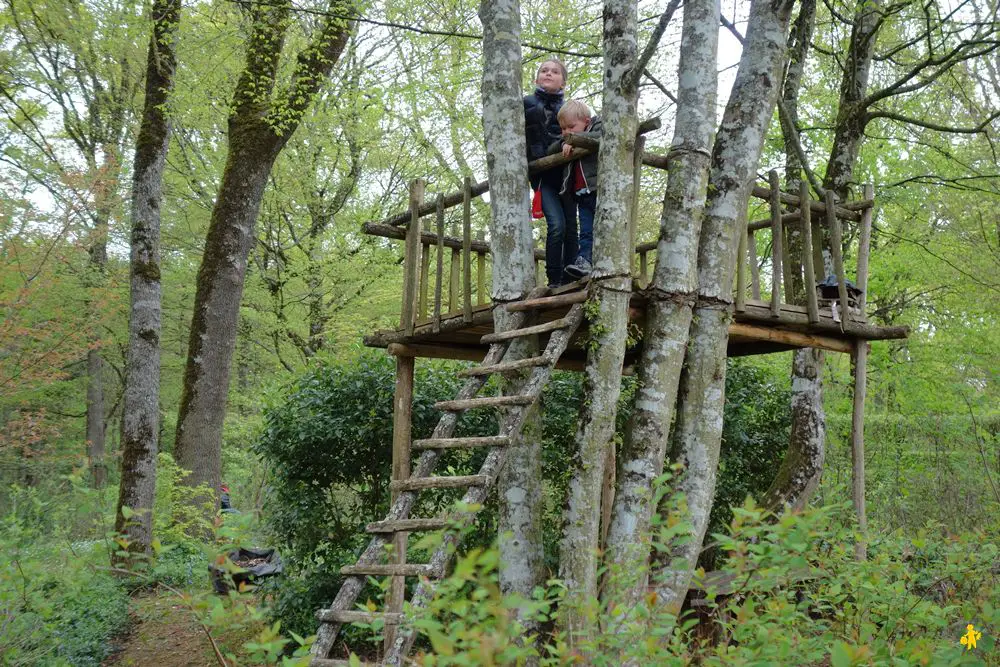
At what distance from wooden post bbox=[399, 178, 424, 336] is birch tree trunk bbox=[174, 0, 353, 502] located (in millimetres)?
4189

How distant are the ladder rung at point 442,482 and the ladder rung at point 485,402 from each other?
0.48 meters

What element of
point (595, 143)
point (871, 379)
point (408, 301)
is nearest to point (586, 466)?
point (595, 143)

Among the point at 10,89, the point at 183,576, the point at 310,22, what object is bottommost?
the point at 183,576

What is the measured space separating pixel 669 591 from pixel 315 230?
43.4 ft

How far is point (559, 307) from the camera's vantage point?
5906mm

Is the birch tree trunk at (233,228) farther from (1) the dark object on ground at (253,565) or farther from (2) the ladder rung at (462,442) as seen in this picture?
(2) the ladder rung at (462,442)

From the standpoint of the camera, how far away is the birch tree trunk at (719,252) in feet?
18.9

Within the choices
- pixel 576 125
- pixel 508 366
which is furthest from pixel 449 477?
pixel 576 125

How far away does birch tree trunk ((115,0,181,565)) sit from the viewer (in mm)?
10461

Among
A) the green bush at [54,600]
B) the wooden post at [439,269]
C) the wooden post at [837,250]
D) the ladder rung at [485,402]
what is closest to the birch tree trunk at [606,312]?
the ladder rung at [485,402]

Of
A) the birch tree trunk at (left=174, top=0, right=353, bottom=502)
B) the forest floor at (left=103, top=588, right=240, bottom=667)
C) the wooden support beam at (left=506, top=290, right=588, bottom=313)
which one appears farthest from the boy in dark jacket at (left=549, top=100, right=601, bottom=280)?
the birch tree trunk at (left=174, top=0, right=353, bottom=502)

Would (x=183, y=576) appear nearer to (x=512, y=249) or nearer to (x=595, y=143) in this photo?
(x=512, y=249)

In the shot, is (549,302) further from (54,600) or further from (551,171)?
(54,600)

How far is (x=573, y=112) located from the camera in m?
6.19
